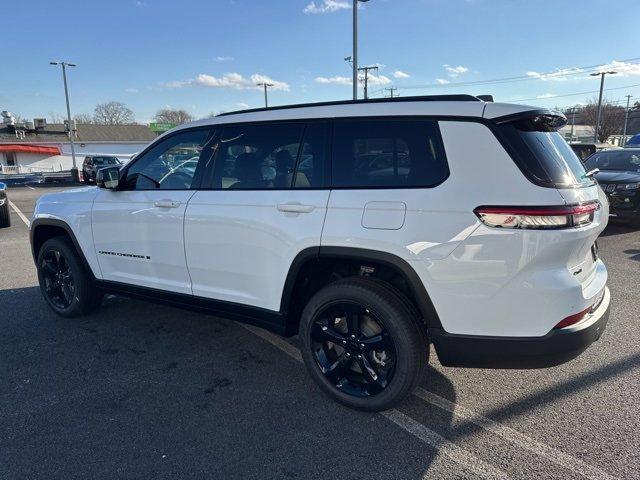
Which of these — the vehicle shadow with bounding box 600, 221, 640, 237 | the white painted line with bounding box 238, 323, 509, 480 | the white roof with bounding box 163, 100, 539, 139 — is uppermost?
the white roof with bounding box 163, 100, 539, 139

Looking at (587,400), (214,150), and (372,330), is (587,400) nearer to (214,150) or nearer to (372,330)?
(372,330)

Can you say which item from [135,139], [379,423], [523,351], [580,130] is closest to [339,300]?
[379,423]

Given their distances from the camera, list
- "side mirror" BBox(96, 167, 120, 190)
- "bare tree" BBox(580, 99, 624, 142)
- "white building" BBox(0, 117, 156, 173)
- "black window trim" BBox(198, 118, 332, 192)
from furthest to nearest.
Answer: "bare tree" BBox(580, 99, 624, 142) → "white building" BBox(0, 117, 156, 173) → "side mirror" BBox(96, 167, 120, 190) → "black window trim" BBox(198, 118, 332, 192)

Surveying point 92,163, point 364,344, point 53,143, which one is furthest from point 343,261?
point 53,143

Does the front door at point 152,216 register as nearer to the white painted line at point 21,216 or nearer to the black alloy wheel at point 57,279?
the black alloy wheel at point 57,279

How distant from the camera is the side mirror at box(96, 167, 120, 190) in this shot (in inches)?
152

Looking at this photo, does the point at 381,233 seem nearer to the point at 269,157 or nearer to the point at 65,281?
the point at 269,157

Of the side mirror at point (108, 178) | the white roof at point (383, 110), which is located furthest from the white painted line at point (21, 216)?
the white roof at point (383, 110)

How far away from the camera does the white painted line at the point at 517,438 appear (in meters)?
2.30

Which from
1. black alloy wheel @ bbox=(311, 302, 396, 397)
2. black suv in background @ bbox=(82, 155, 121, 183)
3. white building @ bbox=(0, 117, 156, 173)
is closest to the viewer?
black alloy wheel @ bbox=(311, 302, 396, 397)

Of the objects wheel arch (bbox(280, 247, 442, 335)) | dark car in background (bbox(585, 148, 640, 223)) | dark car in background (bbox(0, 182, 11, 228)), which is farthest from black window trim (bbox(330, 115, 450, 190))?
dark car in background (bbox(0, 182, 11, 228))

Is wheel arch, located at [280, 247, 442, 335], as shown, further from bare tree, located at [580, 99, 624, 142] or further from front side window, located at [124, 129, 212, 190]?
bare tree, located at [580, 99, 624, 142]

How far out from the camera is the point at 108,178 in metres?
3.90

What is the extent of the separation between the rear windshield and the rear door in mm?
1119
